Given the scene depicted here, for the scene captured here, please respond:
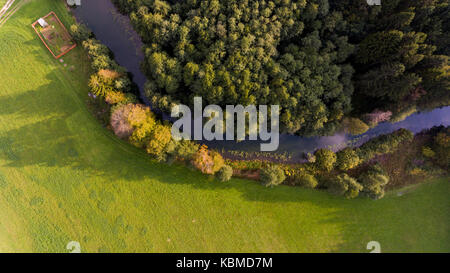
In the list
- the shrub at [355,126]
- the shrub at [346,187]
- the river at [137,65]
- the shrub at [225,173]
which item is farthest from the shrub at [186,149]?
the shrub at [355,126]

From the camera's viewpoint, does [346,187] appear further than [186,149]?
Yes

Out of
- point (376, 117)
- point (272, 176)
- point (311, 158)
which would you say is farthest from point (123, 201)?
point (376, 117)

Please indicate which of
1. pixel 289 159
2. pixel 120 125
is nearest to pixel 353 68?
pixel 289 159

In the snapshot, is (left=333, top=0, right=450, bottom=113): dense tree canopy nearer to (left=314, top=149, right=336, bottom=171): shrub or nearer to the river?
the river

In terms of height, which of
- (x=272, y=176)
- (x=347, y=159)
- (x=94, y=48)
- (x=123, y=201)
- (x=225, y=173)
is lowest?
(x=123, y=201)

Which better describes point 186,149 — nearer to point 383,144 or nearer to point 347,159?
point 347,159

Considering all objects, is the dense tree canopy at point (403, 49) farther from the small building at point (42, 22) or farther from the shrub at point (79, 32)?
the small building at point (42, 22)
